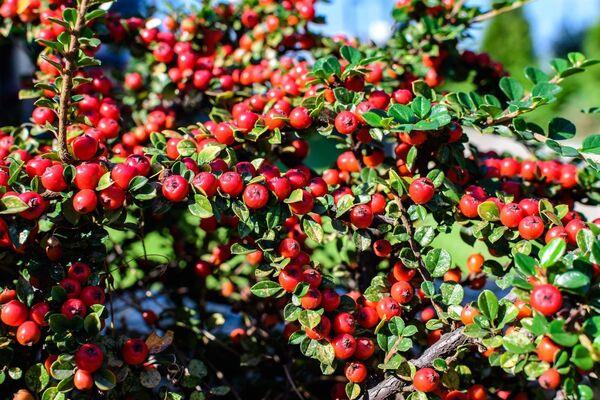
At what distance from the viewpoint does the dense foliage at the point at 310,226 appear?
1.22m

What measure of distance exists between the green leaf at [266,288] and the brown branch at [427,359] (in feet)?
1.11

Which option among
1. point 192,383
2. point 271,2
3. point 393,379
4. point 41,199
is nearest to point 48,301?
point 41,199

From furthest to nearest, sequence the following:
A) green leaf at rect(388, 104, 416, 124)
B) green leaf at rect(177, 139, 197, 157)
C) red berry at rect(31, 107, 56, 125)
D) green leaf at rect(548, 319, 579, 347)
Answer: red berry at rect(31, 107, 56, 125)
green leaf at rect(177, 139, 197, 157)
green leaf at rect(388, 104, 416, 124)
green leaf at rect(548, 319, 579, 347)

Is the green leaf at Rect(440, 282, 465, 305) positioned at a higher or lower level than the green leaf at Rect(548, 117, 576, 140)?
lower

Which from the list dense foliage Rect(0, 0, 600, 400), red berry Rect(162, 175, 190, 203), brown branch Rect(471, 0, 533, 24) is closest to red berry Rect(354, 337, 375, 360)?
dense foliage Rect(0, 0, 600, 400)

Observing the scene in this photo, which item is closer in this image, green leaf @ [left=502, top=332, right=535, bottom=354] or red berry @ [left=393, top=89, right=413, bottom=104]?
green leaf @ [left=502, top=332, right=535, bottom=354]

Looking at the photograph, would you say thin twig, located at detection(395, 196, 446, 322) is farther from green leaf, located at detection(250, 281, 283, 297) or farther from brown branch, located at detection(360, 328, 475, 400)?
green leaf, located at detection(250, 281, 283, 297)

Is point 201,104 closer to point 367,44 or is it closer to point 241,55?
point 241,55

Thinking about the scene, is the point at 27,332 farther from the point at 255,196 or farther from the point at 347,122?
the point at 347,122

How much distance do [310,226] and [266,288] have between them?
18 centimetres

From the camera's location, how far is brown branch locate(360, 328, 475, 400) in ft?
4.28

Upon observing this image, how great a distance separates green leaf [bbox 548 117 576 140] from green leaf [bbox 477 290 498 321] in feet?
1.65

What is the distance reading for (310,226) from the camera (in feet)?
4.55

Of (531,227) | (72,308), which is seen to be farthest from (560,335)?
(72,308)
